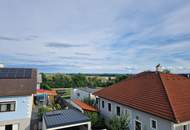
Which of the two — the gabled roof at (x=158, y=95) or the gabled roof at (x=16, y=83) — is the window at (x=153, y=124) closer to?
the gabled roof at (x=158, y=95)

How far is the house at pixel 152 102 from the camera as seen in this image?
11666 millimetres

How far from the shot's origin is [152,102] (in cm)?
1375

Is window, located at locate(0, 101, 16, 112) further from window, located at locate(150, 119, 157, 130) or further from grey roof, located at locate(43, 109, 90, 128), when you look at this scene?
window, located at locate(150, 119, 157, 130)

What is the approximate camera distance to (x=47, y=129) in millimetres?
13086

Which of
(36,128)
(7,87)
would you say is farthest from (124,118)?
(7,87)

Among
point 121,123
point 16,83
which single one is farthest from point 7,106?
point 121,123

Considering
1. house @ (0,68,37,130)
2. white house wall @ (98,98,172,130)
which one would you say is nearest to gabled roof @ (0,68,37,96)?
house @ (0,68,37,130)

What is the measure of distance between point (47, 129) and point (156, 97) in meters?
9.97

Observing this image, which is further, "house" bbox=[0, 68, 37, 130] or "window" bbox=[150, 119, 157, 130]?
"house" bbox=[0, 68, 37, 130]

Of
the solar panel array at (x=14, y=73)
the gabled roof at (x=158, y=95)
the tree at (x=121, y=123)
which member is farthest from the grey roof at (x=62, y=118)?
the solar panel array at (x=14, y=73)

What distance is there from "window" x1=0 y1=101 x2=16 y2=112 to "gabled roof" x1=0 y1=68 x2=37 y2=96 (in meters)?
0.90

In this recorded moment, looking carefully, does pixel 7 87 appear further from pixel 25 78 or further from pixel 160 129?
pixel 160 129

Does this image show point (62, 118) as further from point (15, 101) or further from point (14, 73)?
point (14, 73)

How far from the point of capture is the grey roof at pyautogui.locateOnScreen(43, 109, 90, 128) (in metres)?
13.7
